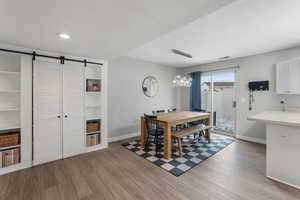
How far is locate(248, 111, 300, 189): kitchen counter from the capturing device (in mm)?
1983

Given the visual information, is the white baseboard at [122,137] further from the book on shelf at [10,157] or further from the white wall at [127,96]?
the book on shelf at [10,157]

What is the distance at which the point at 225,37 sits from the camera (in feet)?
8.77

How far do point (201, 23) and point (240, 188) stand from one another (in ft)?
8.47

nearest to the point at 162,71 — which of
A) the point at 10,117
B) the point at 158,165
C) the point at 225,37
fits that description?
the point at 225,37

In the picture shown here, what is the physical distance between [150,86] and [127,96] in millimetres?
1016

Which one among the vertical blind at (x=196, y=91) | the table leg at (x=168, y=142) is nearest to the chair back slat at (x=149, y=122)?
the table leg at (x=168, y=142)

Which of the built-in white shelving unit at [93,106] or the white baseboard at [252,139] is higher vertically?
the built-in white shelving unit at [93,106]

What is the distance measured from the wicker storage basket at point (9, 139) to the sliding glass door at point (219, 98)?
5369 mm

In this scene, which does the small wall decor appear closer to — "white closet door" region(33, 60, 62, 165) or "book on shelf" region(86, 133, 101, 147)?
"book on shelf" region(86, 133, 101, 147)

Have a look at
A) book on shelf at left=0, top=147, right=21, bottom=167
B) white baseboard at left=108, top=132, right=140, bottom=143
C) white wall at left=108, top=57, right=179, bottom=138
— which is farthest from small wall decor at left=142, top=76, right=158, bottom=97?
book on shelf at left=0, top=147, right=21, bottom=167

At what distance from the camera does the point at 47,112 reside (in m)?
2.78

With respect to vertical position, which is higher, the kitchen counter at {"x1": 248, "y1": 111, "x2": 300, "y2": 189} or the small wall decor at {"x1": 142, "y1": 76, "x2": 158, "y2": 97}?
the small wall decor at {"x1": 142, "y1": 76, "x2": 158, "y2": 97}

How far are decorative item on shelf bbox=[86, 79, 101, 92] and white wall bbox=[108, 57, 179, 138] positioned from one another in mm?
447

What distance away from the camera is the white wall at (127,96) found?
399 centimetres
